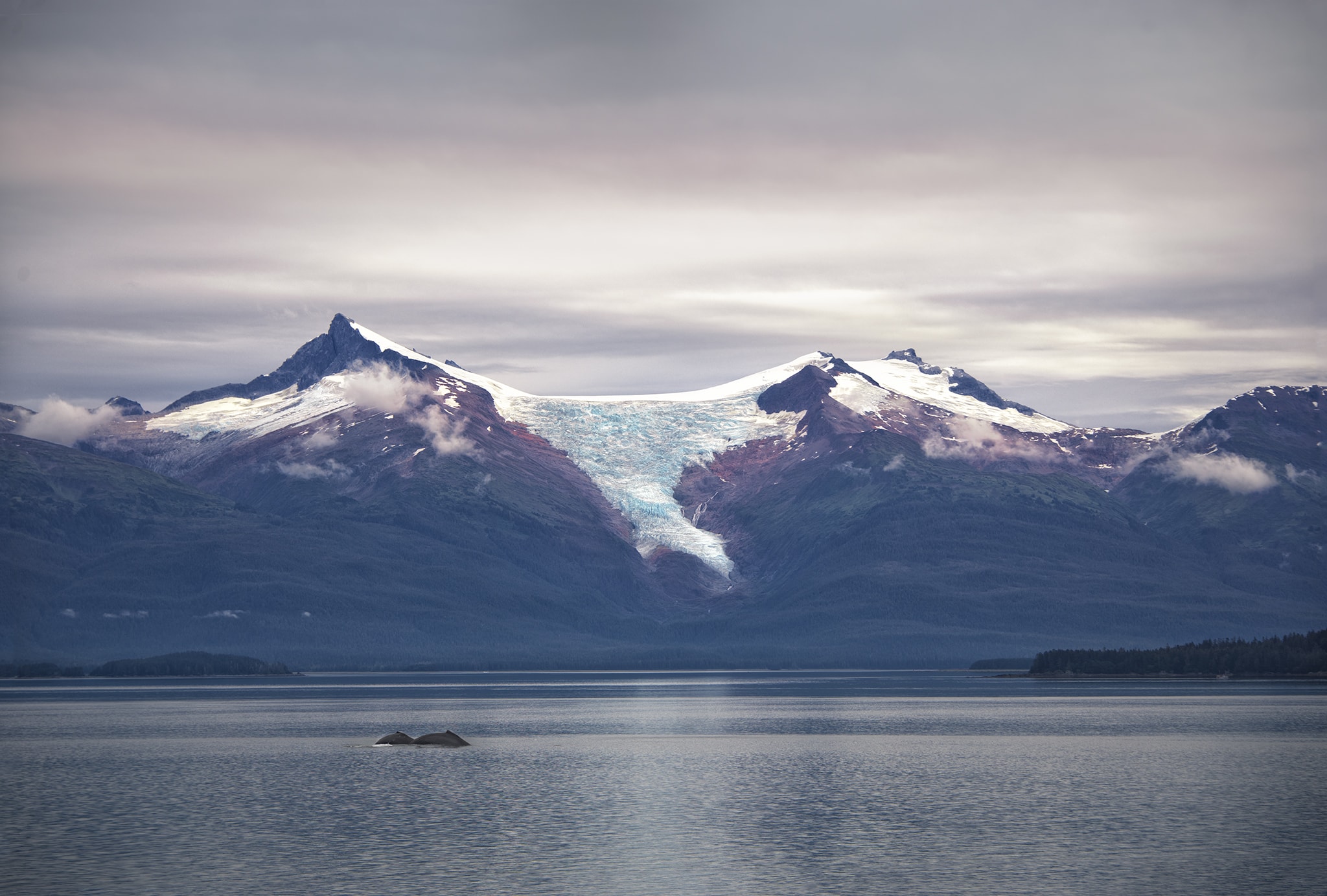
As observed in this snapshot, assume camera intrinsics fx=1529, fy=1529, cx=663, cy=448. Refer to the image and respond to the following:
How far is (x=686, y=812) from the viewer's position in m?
A: 85.0

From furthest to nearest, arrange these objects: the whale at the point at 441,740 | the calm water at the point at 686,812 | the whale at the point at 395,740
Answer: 1. the whale at the point at 395,740
2. the whale at the point at 441,740
3. the calm water at the point at 686,812

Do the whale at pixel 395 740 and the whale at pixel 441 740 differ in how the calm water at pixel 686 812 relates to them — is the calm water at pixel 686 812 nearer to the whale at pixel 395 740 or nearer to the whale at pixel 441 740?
the whale at pixel 441 740

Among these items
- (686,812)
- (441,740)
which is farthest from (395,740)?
(686,812)

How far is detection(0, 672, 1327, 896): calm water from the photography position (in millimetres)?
64188

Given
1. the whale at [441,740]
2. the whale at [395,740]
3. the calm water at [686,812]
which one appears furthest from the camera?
the whale at [395,740]

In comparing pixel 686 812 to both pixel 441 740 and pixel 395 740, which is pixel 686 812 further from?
pixel 395 740

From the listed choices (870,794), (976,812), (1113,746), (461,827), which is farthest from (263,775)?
(1113,746)

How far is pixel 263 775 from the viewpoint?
364 feet

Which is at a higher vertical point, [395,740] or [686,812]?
[686,812]

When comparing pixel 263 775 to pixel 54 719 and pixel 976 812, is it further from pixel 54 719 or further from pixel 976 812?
pixel 54 719

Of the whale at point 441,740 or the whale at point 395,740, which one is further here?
the whale at point 395,740

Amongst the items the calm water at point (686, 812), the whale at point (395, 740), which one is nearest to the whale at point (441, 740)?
the whale at point (395, 740)

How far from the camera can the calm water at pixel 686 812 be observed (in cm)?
6419

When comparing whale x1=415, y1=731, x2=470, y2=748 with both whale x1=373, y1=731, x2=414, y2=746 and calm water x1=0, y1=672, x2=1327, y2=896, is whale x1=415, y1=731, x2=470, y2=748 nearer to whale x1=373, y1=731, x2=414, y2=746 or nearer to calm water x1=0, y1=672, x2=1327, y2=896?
whale x1=373, y1=731, x2=414, y2=746
